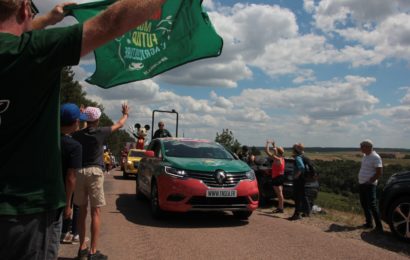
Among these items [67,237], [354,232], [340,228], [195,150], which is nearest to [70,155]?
[67,237]

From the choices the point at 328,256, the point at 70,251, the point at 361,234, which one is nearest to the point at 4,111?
the point at 70,251

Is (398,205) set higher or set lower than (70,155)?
lower

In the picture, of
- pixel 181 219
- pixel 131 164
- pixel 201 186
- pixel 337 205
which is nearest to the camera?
pixel 201 186

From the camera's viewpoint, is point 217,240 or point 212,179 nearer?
point 217,240

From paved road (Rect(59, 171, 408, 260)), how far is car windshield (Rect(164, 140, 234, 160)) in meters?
1.27

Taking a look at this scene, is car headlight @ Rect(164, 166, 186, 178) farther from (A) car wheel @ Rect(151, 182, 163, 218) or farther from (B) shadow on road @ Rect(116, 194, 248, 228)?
(B) shadow on road @ Rect(116, 194, 248, 228)

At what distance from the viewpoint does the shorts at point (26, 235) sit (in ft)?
6.03

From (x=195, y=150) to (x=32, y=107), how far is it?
796 centimetres

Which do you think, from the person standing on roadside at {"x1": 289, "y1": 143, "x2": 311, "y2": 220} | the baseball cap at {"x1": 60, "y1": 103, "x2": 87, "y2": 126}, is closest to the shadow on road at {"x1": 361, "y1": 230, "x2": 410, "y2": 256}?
the person standing on roadside at {"x1": 289, "y1": 143, "x2": 311, "y2": 220}

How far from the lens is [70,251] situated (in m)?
6.04

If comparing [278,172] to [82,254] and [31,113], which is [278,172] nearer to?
[82,254]

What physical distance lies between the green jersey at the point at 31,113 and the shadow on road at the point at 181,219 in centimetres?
637

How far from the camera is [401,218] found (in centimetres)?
746

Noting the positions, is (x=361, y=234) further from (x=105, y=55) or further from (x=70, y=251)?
(x=105, y=55)
